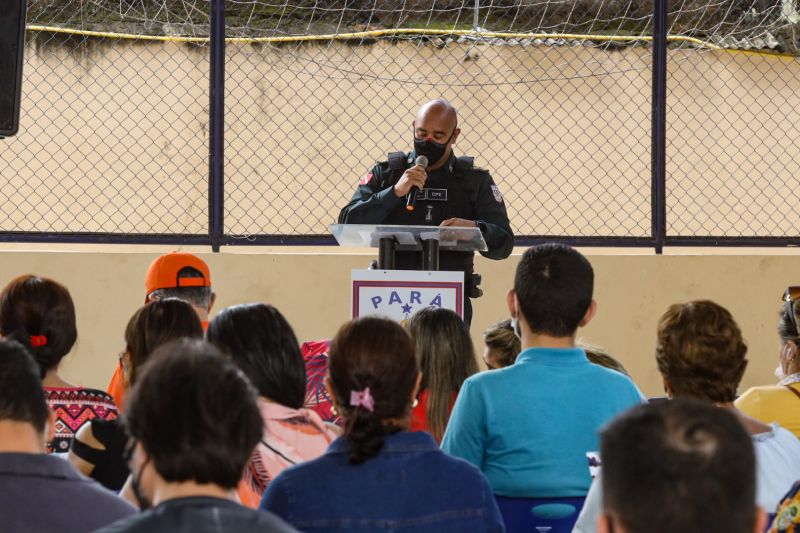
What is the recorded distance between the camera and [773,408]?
3252mm

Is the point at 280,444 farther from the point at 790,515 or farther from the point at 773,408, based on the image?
the point at 773,408

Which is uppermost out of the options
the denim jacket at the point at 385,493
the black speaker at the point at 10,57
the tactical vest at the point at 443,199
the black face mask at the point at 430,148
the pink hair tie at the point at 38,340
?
the black speaker at the point at 10,57

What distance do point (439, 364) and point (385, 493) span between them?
50.6 inches

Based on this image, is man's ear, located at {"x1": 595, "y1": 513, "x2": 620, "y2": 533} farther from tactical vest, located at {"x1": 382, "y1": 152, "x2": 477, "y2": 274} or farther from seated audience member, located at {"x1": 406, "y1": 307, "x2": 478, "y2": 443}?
tactical vest, located at {"x1": 382, "y1": 152, "x2": 477, "y2": 274}

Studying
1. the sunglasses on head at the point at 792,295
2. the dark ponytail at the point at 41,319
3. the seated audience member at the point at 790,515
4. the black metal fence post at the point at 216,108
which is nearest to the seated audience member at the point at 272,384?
the dark ponytail at the point at 41,319

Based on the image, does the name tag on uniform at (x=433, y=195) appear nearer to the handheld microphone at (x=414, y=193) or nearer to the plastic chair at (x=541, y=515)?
the handheld microphone at (x=414, y=193)

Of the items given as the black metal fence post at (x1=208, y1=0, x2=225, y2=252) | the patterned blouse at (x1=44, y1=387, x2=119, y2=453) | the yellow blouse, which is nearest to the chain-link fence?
the black metal fence post at (x1=208, y1=0, x2=225, y2=252)

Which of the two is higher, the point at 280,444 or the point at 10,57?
the point at 10,57

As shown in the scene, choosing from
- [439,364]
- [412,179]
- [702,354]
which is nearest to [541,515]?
[702,354]

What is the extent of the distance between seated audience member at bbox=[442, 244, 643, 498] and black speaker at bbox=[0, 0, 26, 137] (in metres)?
2.91

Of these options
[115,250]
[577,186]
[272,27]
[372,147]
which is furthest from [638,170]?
[115,250]

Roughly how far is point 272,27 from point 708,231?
3.34m

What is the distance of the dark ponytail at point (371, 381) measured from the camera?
7.47ft

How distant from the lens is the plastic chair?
280 centimetres
